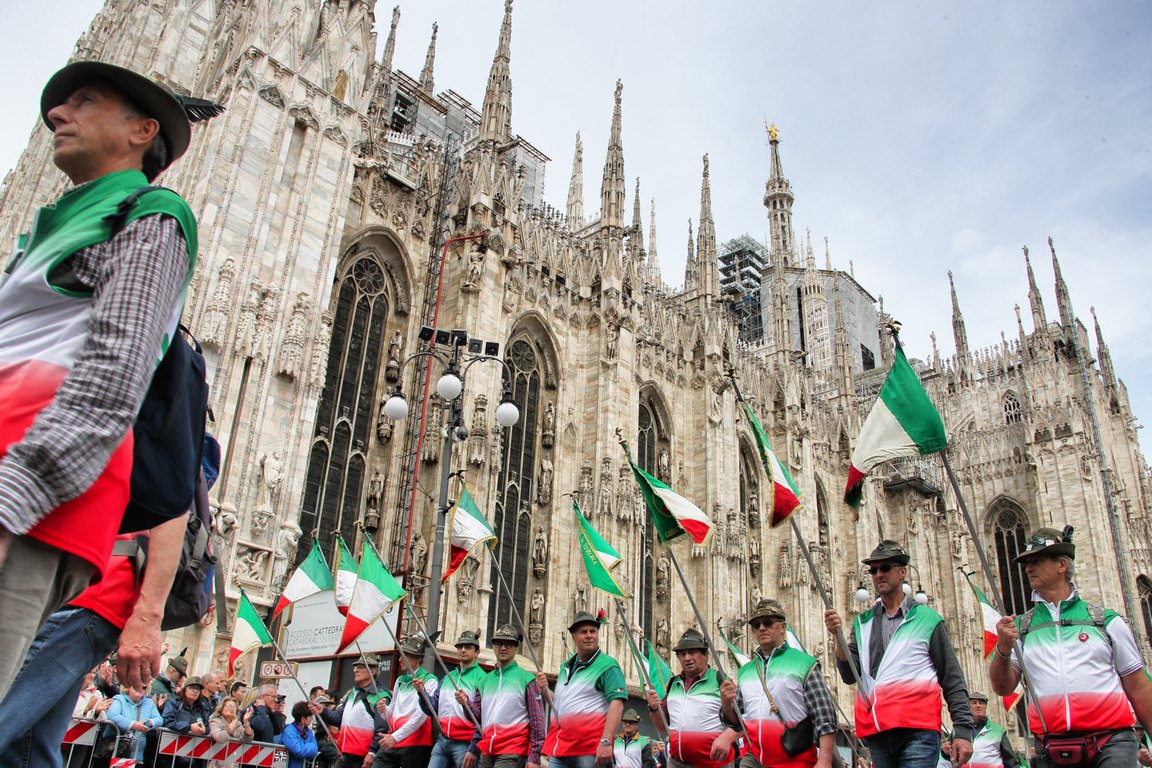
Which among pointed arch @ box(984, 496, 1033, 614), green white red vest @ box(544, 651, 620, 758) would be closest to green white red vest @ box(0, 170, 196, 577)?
green white red vest @ box(544, 651, 620, 758)

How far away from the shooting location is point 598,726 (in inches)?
279

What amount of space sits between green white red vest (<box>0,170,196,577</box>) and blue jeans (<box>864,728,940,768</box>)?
4.72m

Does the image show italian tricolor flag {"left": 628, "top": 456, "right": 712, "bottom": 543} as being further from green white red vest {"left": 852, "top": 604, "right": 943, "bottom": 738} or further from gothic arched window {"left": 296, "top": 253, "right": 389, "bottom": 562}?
gothic arched window {"left": 296, "top": 253, "right": 389, "bottom": 562}

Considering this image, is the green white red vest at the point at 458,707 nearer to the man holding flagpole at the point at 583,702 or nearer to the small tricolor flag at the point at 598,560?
the man holding flagpole at the point at 583,702

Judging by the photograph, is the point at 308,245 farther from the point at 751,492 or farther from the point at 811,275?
the point at 811,275

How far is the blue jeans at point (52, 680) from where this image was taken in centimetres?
246

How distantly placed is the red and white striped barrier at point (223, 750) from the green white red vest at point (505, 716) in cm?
277

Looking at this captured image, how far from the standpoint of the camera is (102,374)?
2074 mm

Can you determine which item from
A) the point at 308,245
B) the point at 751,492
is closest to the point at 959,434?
the point at 751,492

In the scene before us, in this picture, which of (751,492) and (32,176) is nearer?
(32,176)

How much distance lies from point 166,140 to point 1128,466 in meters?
56.7

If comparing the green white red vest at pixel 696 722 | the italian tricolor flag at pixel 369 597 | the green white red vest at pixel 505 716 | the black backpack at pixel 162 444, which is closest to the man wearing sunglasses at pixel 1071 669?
the green white red vest at pixel 696 722

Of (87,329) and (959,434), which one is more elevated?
(959,434)

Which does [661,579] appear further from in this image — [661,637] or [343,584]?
[343,584]
